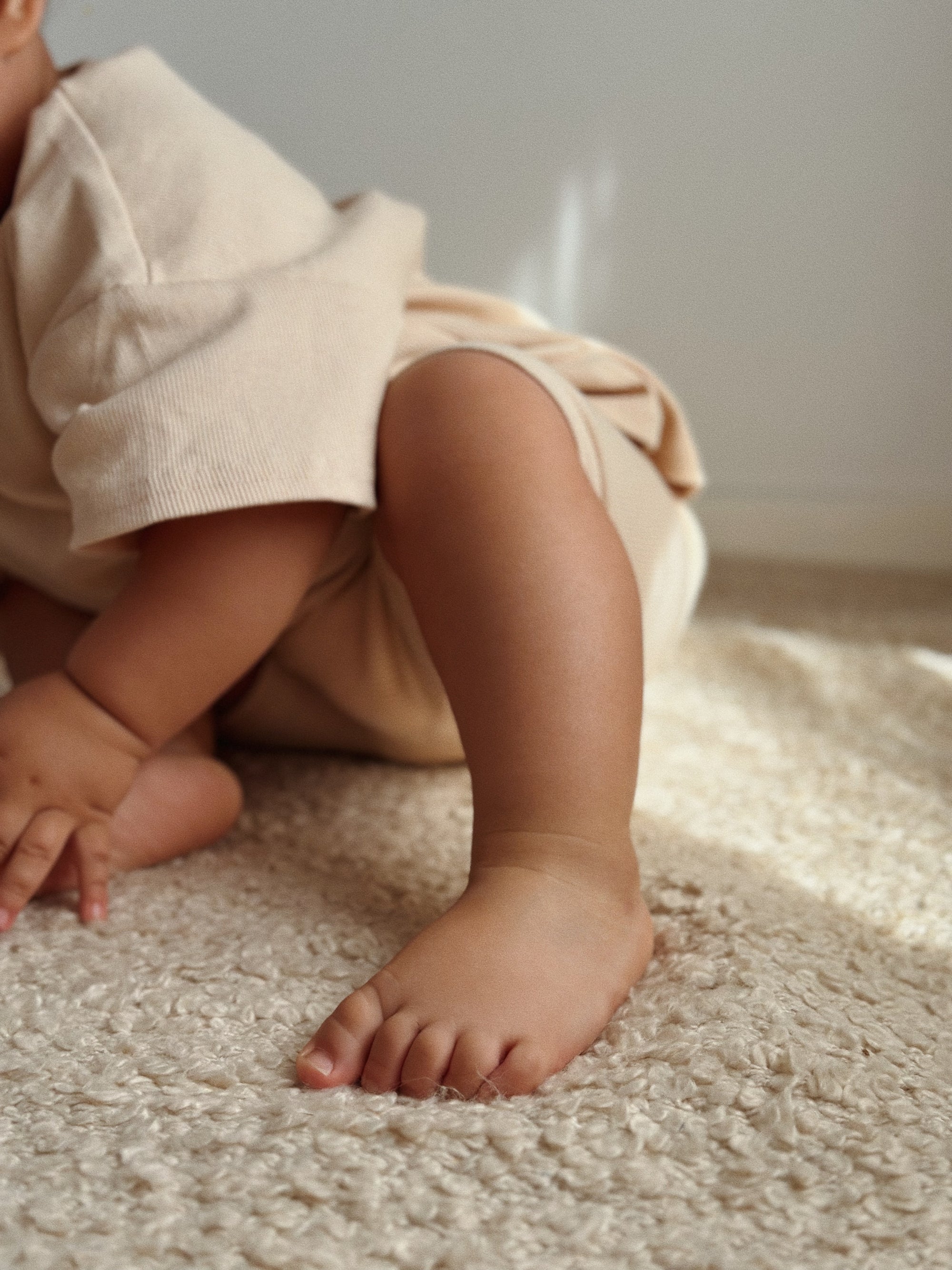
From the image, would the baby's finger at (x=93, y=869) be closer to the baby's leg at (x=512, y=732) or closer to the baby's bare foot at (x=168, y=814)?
the baby's bare foot at (x=168, y=814)

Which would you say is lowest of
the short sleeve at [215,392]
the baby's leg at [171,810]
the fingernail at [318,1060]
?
the baby's leg at [171,810]

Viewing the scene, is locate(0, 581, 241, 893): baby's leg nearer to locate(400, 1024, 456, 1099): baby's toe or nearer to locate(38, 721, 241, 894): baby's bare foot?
locate(38, 721, 241, 894): baby's bare foot

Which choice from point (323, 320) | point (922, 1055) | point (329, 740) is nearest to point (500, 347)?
point (323, 320)

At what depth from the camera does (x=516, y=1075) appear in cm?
44

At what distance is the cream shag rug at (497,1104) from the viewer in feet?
1.19

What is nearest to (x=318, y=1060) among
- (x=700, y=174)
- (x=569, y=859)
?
(x=569, y=859)

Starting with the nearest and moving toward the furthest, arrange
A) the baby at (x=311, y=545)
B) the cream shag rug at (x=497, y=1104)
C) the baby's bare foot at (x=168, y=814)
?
the cream shag rug at (x=497, y=1104), the baby at (x=311, y=545), the baby's bare foot at (x=168, y=814)

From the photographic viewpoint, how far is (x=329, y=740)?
2.67 feet

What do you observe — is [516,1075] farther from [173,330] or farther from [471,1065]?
[173,330]

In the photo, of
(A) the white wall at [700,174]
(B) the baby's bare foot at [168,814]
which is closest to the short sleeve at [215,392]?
(B) the baby's bare foot at [168,814]

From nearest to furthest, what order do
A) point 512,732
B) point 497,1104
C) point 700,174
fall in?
1. point 497,1104
2. point 512,732
3. point 700,174

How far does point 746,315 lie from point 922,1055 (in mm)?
1029

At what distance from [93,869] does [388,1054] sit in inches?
8.5

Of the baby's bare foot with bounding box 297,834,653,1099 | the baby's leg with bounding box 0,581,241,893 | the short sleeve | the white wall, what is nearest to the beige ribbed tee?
the short sleeve
